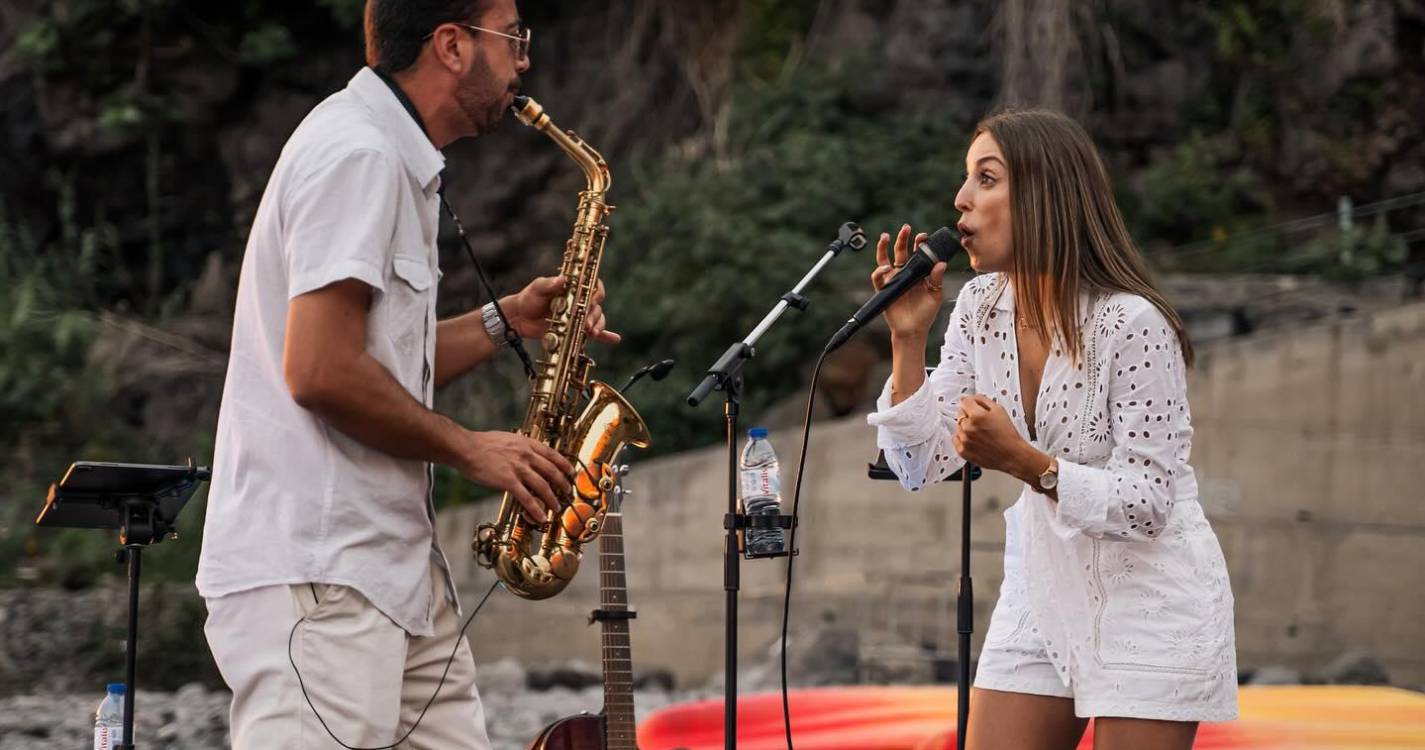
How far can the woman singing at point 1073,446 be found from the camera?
347cm

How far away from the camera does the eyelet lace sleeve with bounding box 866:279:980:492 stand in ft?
12.8

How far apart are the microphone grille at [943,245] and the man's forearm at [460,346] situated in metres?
1.03

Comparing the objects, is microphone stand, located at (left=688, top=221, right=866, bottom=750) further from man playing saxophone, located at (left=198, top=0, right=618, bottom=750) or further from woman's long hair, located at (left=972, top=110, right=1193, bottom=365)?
man playing saxophone, located at (left=198, top=0, right=618, bottom=750)

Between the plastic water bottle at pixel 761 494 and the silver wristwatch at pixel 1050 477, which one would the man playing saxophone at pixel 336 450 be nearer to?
the silver wristwatch at pixel 1050 477

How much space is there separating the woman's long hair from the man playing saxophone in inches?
45.6

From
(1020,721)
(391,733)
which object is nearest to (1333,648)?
(1020,721)

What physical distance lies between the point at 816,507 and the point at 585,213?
588cm

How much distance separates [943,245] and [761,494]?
1019 millimetres

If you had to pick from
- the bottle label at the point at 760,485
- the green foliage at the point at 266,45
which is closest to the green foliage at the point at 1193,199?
the green foliage at the point at 266,45

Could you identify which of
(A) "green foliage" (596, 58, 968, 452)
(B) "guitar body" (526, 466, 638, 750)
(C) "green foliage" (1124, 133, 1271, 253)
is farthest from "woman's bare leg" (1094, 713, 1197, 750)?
(C) "green foliage" (1124, 133, 1271, 253)

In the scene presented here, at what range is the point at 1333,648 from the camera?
9.47 meters

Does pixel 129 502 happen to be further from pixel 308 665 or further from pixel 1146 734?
pixel 1146 734

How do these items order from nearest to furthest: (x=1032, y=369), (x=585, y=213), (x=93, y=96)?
1. (x=1032, y=369)
2. (x=585, y=213)
3. (x=93, y=96)

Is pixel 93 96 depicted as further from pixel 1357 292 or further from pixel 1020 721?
pixel 1020 721
